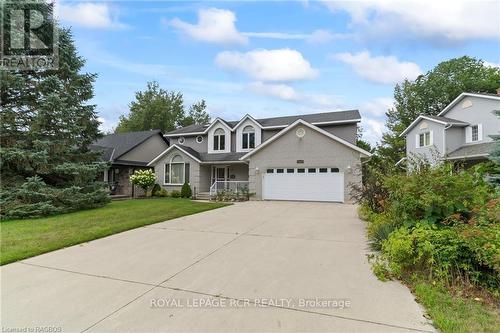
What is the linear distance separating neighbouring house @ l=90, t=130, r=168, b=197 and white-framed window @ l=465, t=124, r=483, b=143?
2447cm

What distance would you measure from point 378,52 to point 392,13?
4.14 meters

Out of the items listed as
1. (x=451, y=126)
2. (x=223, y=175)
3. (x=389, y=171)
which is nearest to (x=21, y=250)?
(x=389, y=171)

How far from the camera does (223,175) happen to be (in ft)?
68.7

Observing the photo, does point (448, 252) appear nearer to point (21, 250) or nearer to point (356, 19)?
point (21, 250)

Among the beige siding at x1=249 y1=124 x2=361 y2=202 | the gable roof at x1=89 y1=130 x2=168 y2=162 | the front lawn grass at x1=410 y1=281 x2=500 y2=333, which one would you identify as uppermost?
the gable roof at x1=89 y1=130 x2=168 y2=162

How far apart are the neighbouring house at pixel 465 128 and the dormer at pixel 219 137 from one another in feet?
44.1

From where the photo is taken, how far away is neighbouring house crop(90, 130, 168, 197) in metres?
20.4

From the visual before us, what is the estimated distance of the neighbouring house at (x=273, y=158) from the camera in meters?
16.2

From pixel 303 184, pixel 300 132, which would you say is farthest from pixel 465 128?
pixel 303 184

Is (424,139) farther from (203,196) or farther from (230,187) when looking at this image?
(203,196)

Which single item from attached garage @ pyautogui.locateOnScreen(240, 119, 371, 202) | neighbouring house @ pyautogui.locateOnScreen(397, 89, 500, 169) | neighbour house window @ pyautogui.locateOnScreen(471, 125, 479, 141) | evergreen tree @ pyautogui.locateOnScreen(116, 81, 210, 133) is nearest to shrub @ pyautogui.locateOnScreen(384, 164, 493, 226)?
attached garage @ pyautogui.locateOnScreen(240, 119, 371, 202)

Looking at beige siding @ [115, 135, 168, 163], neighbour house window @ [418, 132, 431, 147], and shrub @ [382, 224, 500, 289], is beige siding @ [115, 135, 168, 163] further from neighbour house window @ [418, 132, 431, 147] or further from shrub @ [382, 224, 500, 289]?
neighbour house window @ [418, 132, 431, 147]

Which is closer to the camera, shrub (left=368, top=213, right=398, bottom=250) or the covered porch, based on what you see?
shrub (left=368, top=213, right=398, bottom=250)

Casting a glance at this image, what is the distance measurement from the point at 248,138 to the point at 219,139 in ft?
8.00
